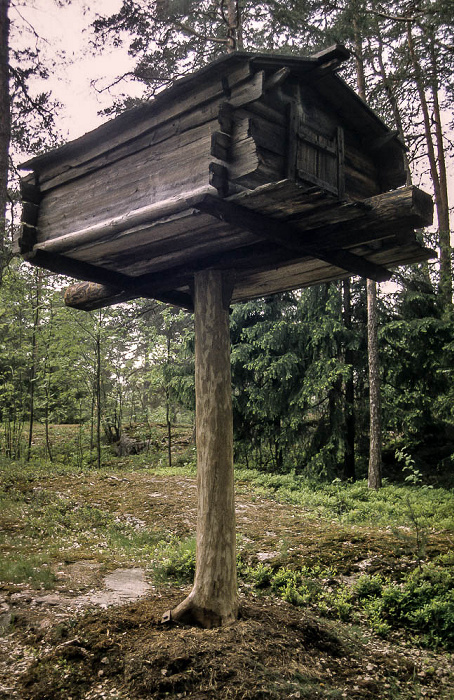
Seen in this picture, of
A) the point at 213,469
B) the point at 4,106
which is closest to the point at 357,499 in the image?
the point at 213,469

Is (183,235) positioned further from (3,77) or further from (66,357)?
(66,357)

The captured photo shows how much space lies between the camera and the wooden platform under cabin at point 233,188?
287cm

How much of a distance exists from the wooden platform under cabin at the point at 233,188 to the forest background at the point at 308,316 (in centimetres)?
607

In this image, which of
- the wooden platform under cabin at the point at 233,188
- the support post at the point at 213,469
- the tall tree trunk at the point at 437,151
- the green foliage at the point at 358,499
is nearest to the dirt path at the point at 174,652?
the support post at the point at 213,469

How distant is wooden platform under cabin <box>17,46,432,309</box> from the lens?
287cm

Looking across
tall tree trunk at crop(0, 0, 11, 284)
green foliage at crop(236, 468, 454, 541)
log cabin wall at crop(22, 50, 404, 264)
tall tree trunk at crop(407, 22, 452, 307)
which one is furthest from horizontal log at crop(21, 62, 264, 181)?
tall tree trunk at crop(407, 22, 452, 307)

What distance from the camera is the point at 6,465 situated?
517 inches

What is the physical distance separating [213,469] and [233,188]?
92.6 inches

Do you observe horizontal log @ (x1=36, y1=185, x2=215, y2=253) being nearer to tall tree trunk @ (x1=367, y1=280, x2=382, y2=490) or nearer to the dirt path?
the dirt path

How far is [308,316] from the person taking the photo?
13.0 m

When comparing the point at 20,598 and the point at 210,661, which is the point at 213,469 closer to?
the point at 210,661

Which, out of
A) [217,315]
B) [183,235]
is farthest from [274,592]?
[183,235]

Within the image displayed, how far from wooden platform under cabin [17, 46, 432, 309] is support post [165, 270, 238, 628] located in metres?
0.32

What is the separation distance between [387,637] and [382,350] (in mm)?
8592
